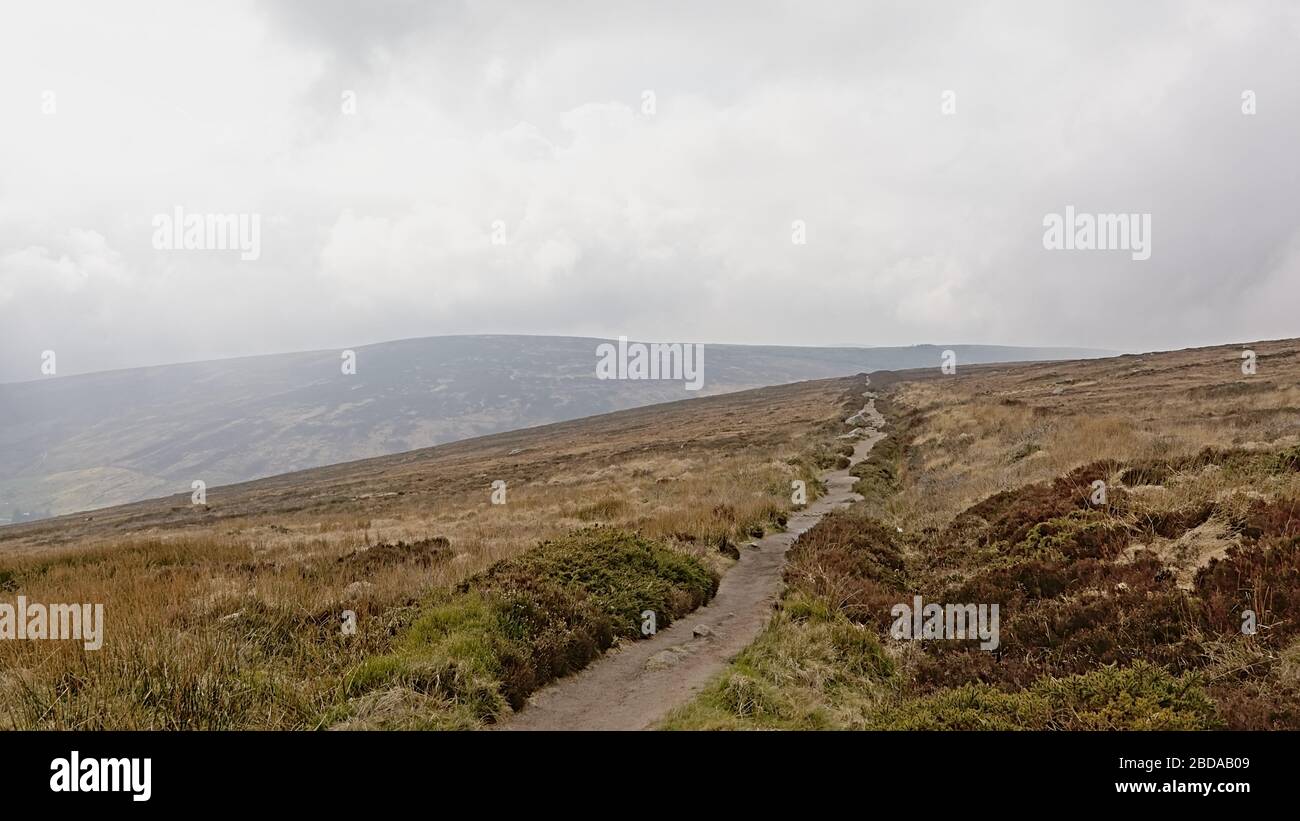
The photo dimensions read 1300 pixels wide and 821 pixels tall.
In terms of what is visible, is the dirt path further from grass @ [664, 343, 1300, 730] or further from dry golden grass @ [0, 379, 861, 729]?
dry golden grass @ [0, 379, 861, 729]

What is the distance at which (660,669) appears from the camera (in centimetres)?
935

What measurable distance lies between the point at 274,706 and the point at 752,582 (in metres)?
10.3

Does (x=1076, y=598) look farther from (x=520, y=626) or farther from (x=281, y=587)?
(x=281, y=587)

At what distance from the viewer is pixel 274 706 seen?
6762 mm

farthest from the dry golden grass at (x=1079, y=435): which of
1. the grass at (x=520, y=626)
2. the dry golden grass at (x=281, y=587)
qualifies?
the grass at (x=520, y=626)

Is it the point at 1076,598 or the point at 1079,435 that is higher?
the point at 1079,435

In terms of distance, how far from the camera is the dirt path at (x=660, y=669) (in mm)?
7727

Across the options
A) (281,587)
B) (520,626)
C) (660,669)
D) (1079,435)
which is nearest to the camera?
(660,669)

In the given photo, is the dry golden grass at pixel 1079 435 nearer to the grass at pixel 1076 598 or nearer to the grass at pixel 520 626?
the grass at pixel 1076 598

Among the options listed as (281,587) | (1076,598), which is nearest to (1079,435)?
(1076,598)
